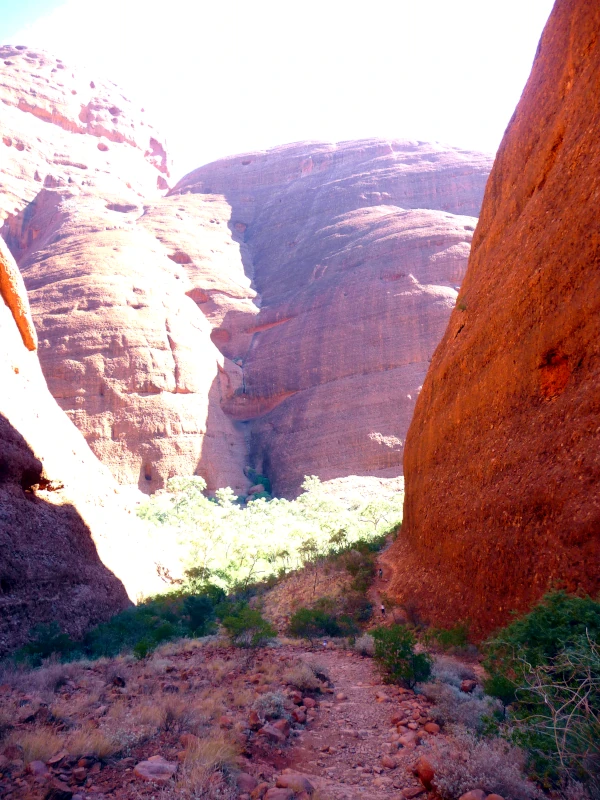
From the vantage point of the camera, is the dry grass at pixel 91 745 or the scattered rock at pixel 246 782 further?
the dry grass at pixel 91 745

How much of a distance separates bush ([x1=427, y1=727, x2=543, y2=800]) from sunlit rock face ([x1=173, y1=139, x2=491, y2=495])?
36.1 m

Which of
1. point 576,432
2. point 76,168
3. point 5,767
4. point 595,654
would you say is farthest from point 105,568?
point 76,168

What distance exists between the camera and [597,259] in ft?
23.6

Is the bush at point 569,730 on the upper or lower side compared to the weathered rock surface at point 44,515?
upper

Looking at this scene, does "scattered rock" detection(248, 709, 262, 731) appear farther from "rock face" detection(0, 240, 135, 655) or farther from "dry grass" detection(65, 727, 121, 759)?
"rock face" detection(0, 240, 135, 655)

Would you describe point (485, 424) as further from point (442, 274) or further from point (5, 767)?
point (442, 274)

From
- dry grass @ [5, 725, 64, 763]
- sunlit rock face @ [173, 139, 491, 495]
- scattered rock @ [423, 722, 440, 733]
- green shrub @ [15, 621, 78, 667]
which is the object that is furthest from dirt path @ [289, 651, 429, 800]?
sunlit rock face @ [173, 139, 491, 495]

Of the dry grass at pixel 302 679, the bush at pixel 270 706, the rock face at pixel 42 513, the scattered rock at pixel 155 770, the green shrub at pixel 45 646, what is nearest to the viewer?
the scattered rock at pixel 155 770

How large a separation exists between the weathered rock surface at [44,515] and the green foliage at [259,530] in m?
3.96

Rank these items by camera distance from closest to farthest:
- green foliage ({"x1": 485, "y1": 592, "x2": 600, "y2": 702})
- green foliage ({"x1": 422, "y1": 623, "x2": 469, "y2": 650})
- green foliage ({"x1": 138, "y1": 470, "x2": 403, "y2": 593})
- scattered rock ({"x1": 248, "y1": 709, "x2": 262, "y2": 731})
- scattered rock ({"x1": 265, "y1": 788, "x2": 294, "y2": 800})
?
scattered rock ({"x1": 265, "y1": 788, "x2": 294, "y2": 800}) < green foliage ({"x1": 485, "y1": 592, "x2": 600, "y2": 702}) < scattered rock ({"x1": 248, "y1": 709, "x2": 262, "y2": 731}) < green foliage ({"x1": 422, "y1": 623, "x2": 469, "y2": 650}) < green foliage ({"x1": 138, "y1": 470, "x2": 403, "y2": 593})

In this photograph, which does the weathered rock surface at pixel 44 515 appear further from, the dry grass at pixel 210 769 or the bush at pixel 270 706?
the dry grass at pixel 210 769

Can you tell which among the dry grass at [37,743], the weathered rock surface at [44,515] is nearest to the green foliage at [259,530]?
the weathered rock surface at [44,515]

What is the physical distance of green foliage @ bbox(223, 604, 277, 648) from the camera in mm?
9336

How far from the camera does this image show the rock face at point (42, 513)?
32.6 ft
